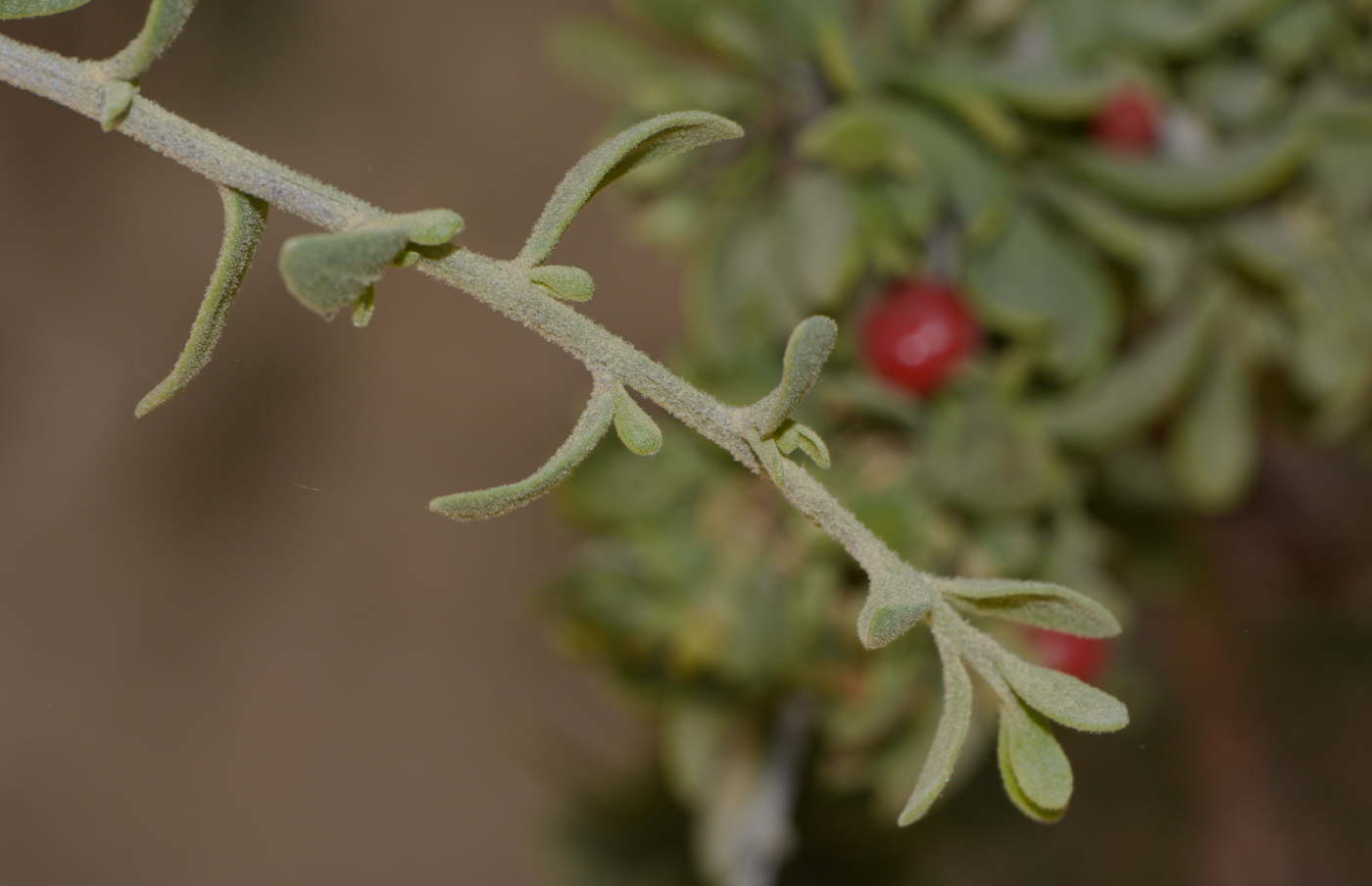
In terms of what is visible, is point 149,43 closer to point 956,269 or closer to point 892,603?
point 892,603

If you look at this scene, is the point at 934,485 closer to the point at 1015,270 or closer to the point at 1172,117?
the point at 1015,270

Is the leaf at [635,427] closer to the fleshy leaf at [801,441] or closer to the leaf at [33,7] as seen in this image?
the fleshy leaf at [801,441]

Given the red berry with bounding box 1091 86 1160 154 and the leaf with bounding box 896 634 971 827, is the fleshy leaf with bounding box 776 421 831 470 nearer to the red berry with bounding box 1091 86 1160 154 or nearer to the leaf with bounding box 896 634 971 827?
the leaf with bounding box 896 634 971 827

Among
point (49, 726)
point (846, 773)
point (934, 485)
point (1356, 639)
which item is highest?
point (1356, 639)

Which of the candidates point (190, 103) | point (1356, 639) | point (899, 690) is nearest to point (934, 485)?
point (899, 690)

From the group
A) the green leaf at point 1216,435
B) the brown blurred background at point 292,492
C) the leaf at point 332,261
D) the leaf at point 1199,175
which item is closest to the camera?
the leaf at point 332,261

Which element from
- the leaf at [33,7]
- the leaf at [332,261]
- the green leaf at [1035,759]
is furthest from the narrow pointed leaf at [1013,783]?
the leaf at [33,7]

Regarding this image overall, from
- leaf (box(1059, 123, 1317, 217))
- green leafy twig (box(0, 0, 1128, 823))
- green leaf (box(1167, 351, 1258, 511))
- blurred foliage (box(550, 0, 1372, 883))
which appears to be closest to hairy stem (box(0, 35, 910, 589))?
green leafy twig (box(0, 0, 1128, 823))
